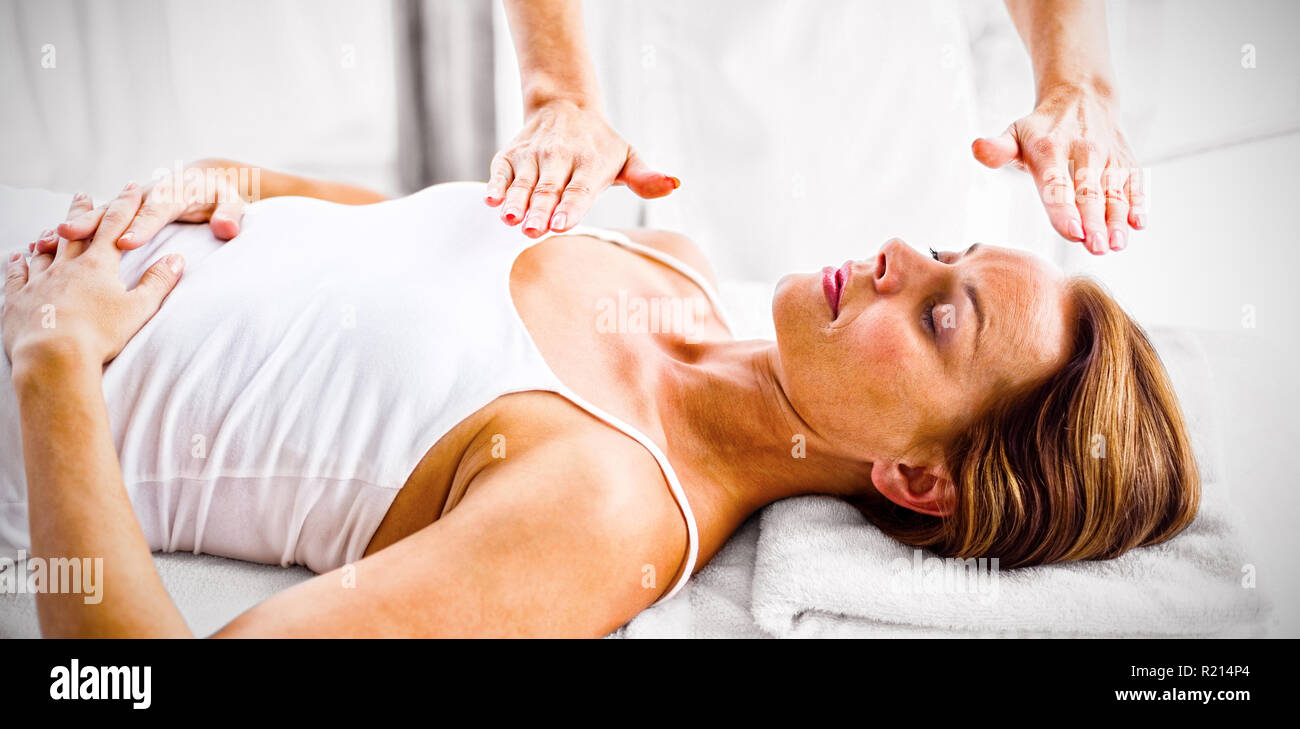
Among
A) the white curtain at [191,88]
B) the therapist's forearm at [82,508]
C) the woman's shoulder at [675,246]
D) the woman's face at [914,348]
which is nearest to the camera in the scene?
the therapist's forearm at [82,508]

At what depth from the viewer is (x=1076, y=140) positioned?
0.95 m

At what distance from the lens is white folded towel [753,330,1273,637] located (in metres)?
0.82

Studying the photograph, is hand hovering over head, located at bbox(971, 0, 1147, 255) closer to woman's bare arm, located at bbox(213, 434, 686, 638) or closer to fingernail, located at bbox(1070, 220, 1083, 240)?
fingernail, located at bbox(1070, 220, 1083, 240)

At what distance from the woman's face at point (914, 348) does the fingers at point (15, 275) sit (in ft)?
2.23

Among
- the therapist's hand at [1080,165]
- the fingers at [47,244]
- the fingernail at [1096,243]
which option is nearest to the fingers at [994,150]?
the therapist's hand at [1080,165]

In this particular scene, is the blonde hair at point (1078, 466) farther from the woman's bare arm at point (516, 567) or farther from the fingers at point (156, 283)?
the fingers at point (156, 283)

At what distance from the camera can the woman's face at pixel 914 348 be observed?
855mm

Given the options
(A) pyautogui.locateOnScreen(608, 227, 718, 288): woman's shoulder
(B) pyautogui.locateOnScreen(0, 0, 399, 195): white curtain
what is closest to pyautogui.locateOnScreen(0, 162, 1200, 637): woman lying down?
(A) pyautogui.locateOnScreen(608, 227, 718, 288): woman's shoulder

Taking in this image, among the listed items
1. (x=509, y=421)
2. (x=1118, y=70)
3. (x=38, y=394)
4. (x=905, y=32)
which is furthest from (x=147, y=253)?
(x=1118, y=70)

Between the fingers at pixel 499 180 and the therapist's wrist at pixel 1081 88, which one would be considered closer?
the fingers at pixel 499 180

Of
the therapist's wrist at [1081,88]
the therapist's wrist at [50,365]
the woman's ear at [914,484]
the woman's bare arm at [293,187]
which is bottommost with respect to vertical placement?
the woman's ear at [914,484]

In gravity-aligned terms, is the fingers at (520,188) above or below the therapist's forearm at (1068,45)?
below
